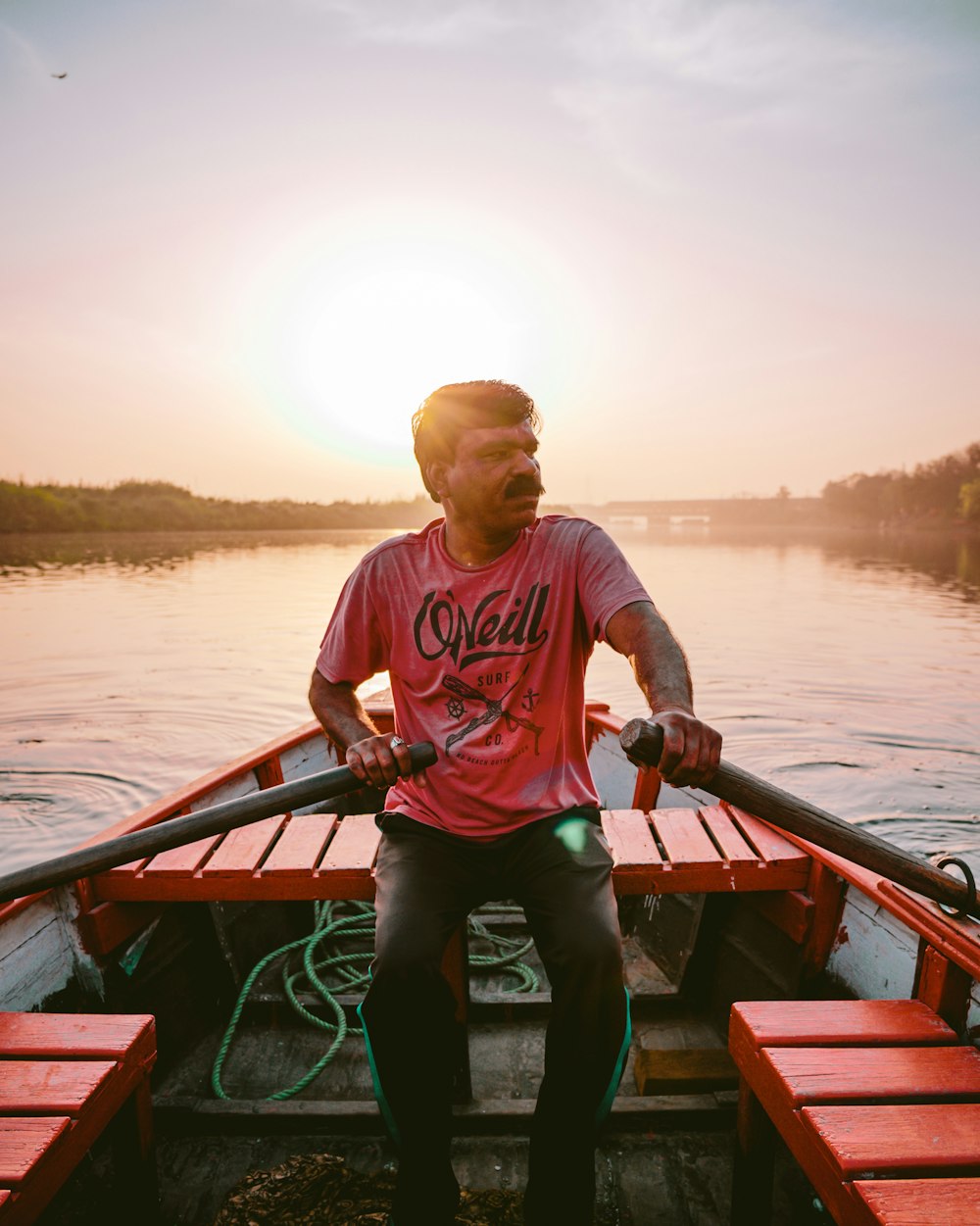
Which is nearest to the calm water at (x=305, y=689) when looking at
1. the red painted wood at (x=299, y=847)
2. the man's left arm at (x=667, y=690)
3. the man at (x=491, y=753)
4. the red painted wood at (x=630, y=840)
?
the red painted wood at (x=299, y=847)

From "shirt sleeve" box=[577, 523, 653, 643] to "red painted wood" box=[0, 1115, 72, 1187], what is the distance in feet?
6.31

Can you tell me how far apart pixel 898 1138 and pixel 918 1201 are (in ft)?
0.56

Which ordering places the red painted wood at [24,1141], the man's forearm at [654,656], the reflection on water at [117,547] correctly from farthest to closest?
the reflection on water at [117,547] < the man's forearm at [654,656] < the red painted wood at [24,1141]

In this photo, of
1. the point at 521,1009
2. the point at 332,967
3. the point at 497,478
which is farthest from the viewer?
the point at 332,967

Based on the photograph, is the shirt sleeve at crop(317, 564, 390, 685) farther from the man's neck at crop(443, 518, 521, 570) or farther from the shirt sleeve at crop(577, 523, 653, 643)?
the shirt sleeve at crop(577, 523, 653, 643)

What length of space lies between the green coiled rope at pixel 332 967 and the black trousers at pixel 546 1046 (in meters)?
1.01

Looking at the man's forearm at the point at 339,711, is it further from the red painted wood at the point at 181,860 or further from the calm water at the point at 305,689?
the calm water at the point at 305,689

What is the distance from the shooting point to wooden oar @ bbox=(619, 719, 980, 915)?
6.35ft

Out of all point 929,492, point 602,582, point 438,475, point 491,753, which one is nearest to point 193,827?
point 491,753

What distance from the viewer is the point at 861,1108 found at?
67.0 inches

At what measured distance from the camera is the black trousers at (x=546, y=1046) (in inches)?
74.2

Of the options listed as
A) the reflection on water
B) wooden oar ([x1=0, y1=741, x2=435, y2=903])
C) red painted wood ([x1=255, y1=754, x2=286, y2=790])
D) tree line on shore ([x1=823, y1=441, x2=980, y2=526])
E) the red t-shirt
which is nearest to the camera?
wooden oar ([x1=0, y1=741, x2=435, y2=903])

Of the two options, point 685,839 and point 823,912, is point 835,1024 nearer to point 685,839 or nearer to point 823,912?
point 823,912

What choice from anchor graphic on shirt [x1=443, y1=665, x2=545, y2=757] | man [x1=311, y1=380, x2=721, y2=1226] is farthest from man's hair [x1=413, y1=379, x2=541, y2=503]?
anchor graphic on shirt [x1=443, y1=665, x2=545, y2=757]
